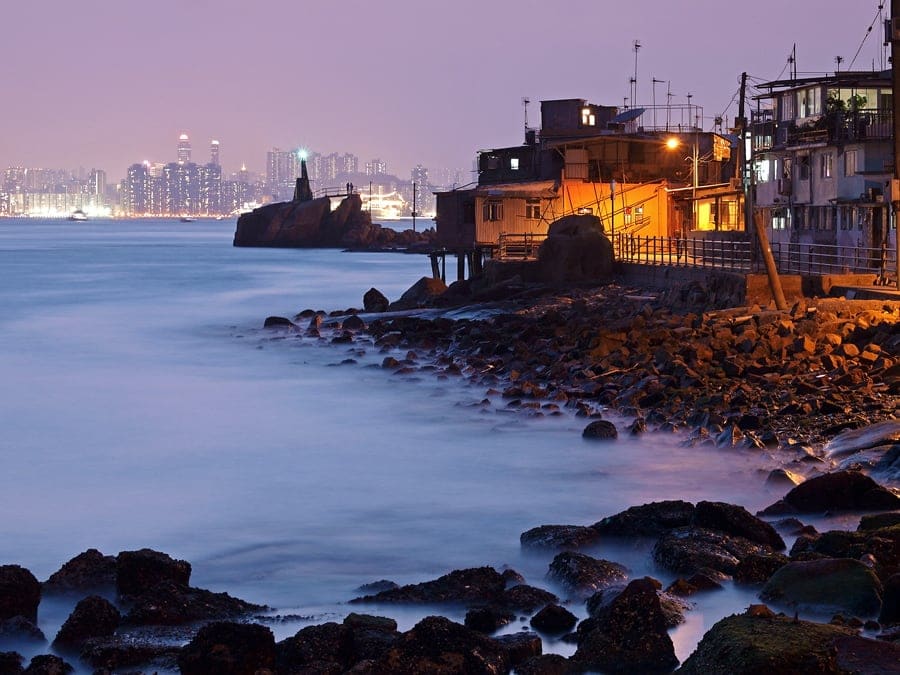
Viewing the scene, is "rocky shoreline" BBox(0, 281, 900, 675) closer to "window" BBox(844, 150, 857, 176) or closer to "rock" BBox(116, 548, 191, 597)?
"rock" BBox(116, 548, 191, 597)

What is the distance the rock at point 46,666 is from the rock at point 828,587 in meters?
5.25

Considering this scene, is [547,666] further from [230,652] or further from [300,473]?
[300,473]

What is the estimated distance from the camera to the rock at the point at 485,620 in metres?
9.43

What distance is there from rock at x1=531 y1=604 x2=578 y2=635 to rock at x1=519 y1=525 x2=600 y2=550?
2.55 meters

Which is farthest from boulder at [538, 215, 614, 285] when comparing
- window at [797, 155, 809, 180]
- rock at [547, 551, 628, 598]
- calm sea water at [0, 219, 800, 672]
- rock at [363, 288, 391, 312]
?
rock at [547, 551, 628, 598]

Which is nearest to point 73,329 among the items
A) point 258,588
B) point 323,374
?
point 323,374

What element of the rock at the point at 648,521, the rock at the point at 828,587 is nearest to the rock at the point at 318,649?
the rock at the point at 828,587

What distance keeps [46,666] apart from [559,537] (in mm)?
5460

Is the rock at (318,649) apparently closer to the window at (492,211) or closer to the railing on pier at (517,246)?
the railing on pier at (517,246)

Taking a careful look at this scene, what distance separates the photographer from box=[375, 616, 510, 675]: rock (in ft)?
26.4

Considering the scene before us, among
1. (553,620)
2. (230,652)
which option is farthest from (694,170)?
(230,652)

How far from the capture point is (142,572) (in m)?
10.7

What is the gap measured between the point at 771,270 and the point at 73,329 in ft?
88.6

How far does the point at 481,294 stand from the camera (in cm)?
3934
